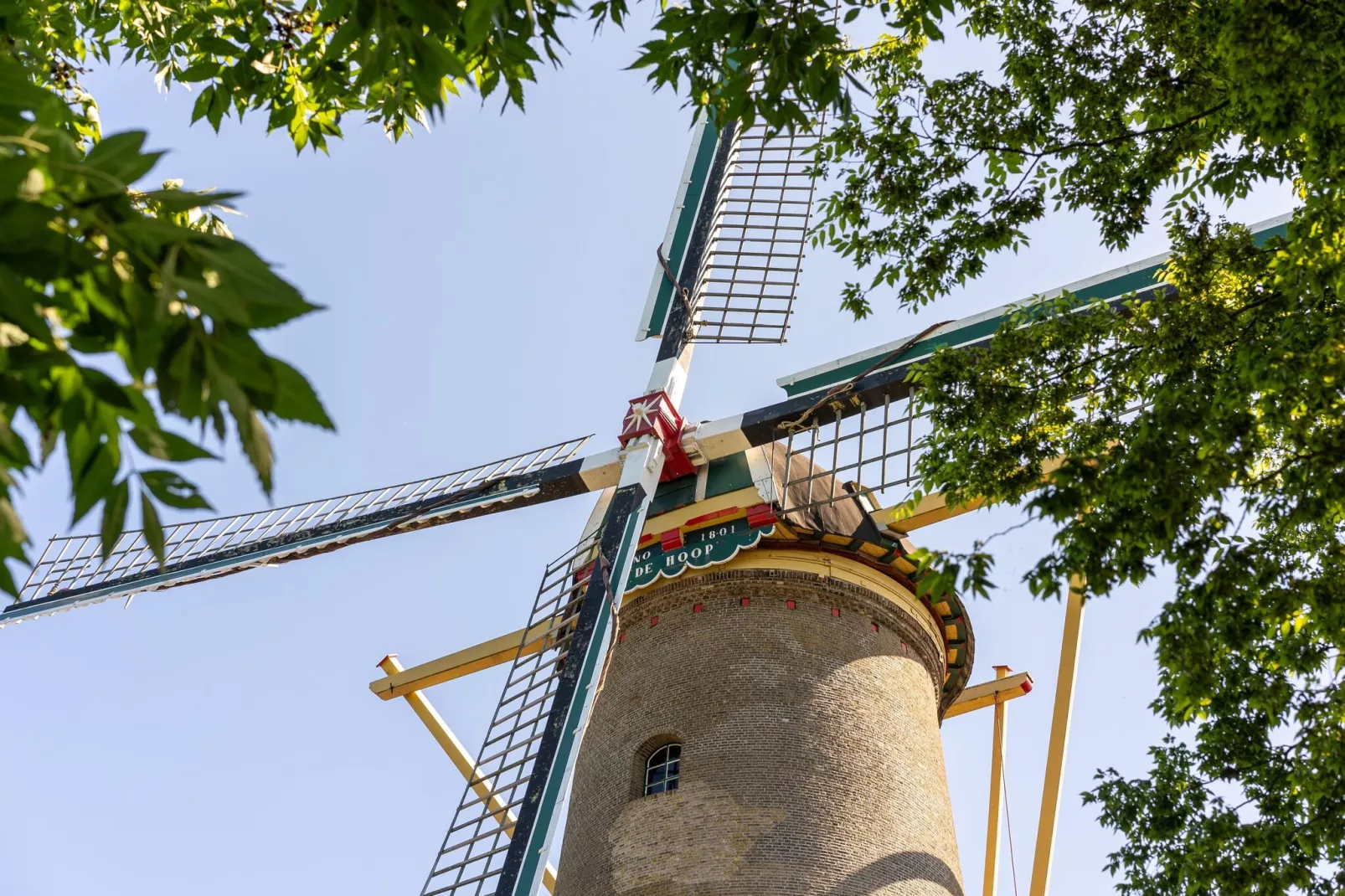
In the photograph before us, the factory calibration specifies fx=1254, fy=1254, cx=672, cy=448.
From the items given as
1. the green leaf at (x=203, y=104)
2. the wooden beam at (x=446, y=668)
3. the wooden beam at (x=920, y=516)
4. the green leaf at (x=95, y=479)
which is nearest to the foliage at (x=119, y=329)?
→ the green leaf at (x=95, y=479)

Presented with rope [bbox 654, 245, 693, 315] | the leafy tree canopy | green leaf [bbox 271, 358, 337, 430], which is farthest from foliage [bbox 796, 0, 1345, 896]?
rope [bbox 654, 245, 693, 315]

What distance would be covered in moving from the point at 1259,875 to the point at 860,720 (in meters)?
6.02

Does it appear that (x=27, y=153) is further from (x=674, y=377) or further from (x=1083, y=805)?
(x=674, y=377)

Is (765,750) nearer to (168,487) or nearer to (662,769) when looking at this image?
(662,769)

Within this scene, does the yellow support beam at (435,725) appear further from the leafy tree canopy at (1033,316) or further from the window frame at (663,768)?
the leafy tree canopy at (1033,316)

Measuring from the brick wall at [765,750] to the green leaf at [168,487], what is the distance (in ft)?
30.6

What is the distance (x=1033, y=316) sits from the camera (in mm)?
7898

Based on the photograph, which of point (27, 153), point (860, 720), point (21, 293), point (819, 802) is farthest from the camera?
point (860, 720)

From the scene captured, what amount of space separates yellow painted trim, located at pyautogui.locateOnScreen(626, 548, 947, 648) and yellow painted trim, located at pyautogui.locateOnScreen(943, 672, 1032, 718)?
1.98m

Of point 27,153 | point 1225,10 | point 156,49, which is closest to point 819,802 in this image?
point 1225,10

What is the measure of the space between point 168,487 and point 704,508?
453 inches

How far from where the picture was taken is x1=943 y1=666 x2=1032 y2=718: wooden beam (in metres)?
14.9

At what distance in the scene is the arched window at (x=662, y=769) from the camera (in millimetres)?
12039

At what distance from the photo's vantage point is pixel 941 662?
46.9 ft
